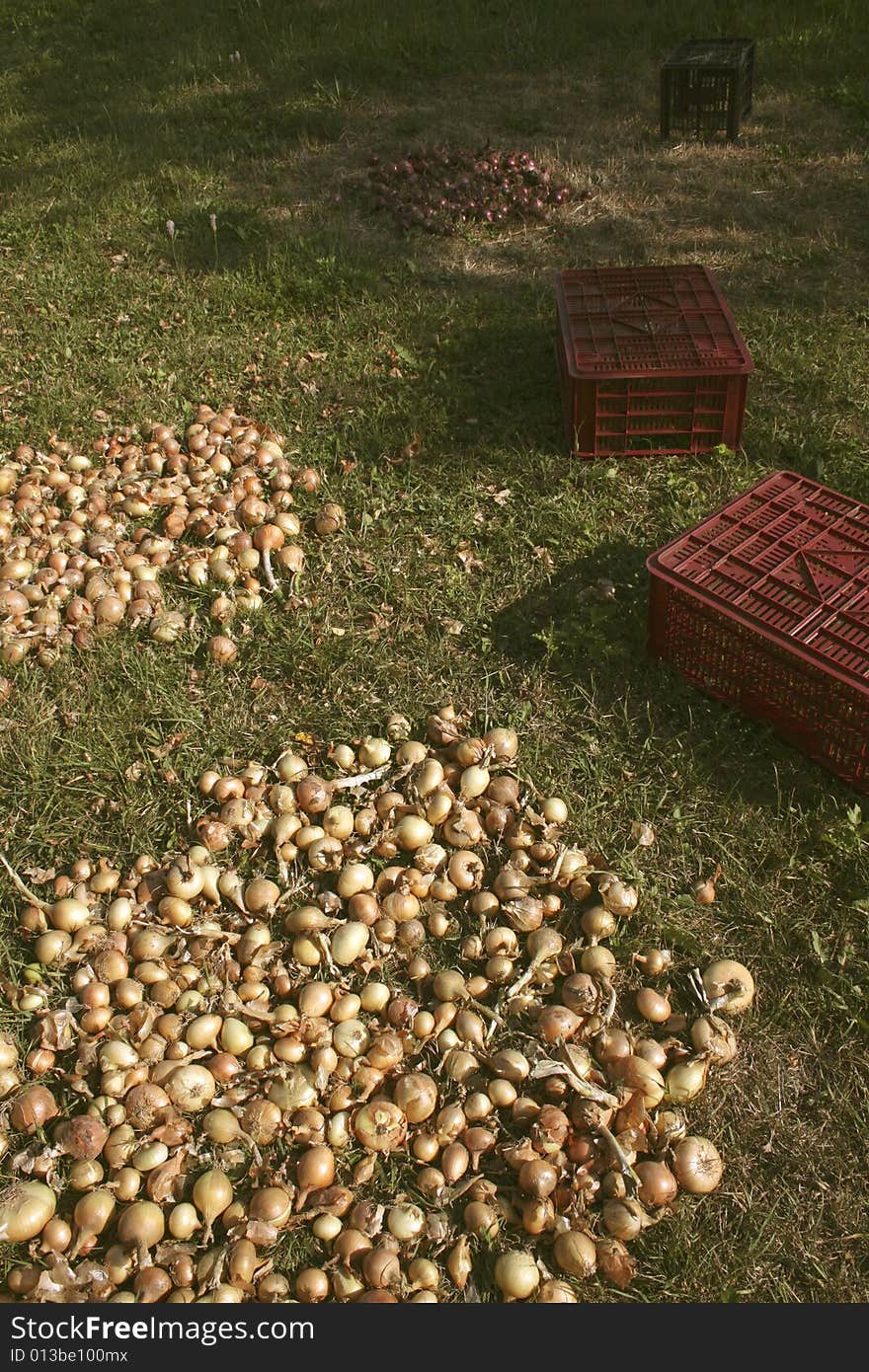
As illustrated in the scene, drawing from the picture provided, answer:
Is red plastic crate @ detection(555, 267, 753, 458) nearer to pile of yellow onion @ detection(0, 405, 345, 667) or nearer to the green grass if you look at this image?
the green grass

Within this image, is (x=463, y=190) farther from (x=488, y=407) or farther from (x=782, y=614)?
(x=782, y=614)

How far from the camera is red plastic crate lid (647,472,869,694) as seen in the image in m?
3.09

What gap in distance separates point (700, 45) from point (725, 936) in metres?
7.15

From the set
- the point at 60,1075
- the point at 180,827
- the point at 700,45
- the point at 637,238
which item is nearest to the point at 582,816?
the point at 180,827

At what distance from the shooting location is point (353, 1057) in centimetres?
272

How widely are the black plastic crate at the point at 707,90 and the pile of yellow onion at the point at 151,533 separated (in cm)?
431

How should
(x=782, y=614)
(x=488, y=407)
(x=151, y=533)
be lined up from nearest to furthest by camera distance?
1. (x=782, y=614)
2. (x=151, y=533)
3. (x=488, y=407)

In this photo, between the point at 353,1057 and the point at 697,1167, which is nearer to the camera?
the point at 697,1167

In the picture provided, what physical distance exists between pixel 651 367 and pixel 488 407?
40.6 inches

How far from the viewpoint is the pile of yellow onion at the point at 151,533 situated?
4027 millimetres

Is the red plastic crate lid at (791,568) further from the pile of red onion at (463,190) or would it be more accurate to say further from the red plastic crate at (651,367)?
the pile of red onion at (463,190)

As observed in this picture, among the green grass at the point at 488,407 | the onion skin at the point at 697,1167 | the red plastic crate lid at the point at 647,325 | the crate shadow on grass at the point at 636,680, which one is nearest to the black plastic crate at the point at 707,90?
the green grass at the point at 488,407

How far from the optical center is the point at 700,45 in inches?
299

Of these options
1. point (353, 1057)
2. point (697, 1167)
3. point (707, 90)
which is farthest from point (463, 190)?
point (697, 1167)
